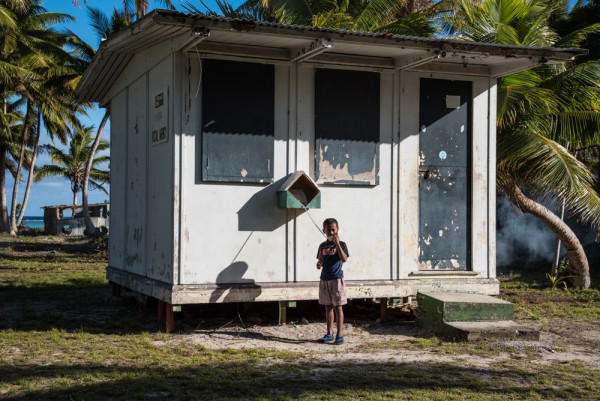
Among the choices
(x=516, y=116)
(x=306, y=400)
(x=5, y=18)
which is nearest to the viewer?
(x=306, y=400)

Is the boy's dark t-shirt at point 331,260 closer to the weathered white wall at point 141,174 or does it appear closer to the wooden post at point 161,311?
the weathered white wall at point 141,174

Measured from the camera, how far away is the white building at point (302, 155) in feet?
30.6

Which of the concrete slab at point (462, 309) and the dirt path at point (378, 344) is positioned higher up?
the concrete slab at point (462, 309)

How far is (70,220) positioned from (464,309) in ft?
105

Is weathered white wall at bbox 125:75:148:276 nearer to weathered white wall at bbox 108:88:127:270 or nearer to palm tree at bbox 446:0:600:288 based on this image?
weathered white wall at bbox 108:88:127:270

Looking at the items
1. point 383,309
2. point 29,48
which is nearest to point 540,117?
point 383,309

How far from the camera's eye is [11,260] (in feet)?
70.1

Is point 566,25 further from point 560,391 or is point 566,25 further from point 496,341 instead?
point 560,391

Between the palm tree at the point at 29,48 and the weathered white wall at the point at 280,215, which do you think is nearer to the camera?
the weathered white wall at the point at 280,215

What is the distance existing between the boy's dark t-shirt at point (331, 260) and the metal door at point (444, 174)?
1.83 metres

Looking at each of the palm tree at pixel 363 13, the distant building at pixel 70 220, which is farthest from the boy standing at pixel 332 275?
the distant building at pixel 70 220

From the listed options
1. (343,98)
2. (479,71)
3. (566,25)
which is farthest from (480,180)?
(566,25)

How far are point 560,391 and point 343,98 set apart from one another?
16.0 ft

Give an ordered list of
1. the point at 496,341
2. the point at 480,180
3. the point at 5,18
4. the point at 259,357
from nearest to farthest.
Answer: the point at 259,357, the point at 496,341, the point at 480,180, the point at 5,18
